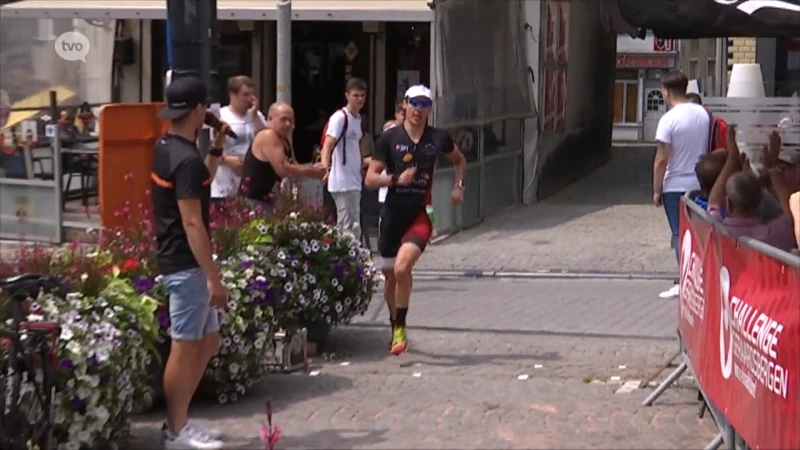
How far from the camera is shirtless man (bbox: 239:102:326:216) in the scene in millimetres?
9516

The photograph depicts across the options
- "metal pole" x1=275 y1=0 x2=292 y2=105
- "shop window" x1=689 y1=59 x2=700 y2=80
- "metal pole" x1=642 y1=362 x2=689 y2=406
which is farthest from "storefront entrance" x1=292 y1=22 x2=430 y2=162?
"shop window" x1=689 y1=59 x2=700 y2=80

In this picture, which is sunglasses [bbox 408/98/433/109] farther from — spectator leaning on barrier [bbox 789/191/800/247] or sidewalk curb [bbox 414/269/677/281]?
sidewalk curb [bbox 414/269/677/281]

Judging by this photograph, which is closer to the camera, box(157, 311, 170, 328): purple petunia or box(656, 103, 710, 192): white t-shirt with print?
box(157, 311, 170, 328): purple petunia

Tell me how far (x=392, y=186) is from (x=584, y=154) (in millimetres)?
15560

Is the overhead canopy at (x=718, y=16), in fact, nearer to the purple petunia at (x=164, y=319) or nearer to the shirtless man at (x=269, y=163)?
the shirtless man at (x=269, y=163)

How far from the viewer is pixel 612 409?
7.82 meters

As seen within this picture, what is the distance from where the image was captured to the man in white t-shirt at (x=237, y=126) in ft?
36.0

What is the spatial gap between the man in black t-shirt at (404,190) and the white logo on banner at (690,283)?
6.57 feet

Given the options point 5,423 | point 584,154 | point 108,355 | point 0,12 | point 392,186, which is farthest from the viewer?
point 584,154

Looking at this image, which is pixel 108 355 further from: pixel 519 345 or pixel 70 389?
pixel 519 345

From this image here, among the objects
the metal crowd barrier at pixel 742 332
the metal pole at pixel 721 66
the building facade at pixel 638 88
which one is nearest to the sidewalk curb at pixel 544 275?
the metal pole at pixel 721 66

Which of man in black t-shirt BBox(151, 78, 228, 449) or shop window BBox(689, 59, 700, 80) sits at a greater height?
shop window BBox(689, 59, 700, 80)

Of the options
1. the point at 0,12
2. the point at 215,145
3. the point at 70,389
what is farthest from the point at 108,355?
the point at 0,12

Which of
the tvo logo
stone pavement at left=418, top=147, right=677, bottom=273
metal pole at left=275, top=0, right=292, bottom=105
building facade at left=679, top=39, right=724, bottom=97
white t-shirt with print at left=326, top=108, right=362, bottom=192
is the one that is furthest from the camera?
building facade at left=679, top=39, right=724, bottom=97
